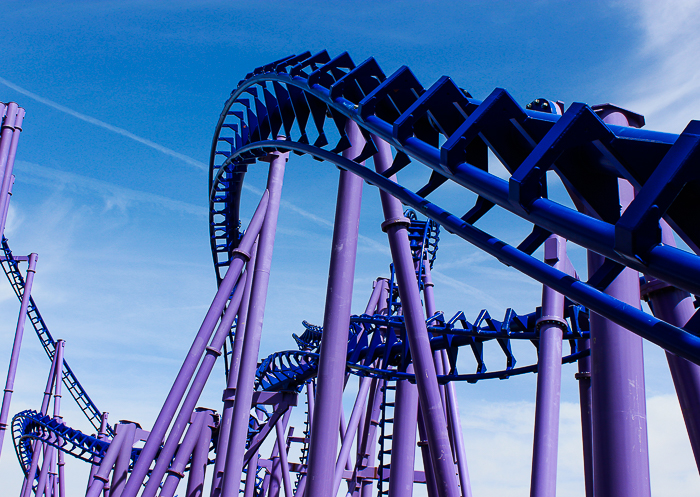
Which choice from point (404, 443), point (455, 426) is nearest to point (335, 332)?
point (404, 443)

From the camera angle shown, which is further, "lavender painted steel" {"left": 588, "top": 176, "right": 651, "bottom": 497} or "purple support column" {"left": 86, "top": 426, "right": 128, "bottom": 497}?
"purple support column" {"left": 86, "top": 426, "right": 128, "bottom": 497}

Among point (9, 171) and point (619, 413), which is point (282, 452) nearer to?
point (9, 171)

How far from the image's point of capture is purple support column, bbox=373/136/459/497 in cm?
400

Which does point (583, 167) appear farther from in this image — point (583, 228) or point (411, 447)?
point (411, 447)

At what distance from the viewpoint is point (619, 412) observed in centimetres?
225

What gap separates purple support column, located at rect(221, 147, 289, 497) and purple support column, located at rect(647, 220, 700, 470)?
381cm

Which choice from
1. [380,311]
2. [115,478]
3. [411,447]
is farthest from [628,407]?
[380,311]

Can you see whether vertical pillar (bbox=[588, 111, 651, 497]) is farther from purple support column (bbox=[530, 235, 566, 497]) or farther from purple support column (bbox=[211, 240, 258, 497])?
purple support column (bbox=[211, 240, 258, 497])

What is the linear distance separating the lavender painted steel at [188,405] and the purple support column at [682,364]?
5202mm

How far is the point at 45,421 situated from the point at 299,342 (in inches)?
215

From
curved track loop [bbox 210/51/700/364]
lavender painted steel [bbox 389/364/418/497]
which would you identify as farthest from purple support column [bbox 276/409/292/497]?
curved track loop [bbox 210/51/700/364]

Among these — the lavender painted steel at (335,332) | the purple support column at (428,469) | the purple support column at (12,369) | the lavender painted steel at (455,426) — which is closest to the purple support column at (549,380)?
the purple support column at (428,469)

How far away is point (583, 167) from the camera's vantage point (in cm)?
211

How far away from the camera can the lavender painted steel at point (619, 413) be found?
2193mm
